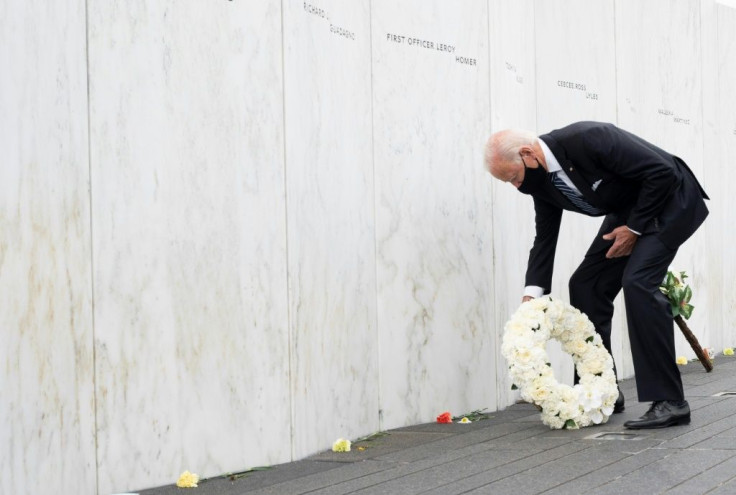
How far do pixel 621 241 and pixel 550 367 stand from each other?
0.78 metres

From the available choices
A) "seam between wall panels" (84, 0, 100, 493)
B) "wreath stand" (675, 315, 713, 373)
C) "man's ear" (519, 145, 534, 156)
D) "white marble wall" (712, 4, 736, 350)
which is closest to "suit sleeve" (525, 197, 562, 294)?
"man's ear" (519, 145, 534, 156)

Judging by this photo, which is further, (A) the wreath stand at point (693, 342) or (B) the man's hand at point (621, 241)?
(A) the wreath stand at point (693, 342)

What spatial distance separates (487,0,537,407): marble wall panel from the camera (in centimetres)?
693

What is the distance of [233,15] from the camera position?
16.2ft

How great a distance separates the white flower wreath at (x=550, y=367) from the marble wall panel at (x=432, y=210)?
0.65 metres

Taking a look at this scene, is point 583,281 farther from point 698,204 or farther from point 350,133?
point 350,133

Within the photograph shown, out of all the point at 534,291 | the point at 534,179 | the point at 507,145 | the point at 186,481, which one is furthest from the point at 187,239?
the point at 534,291

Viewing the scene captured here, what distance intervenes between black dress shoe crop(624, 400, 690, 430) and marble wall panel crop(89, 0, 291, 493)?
1816 millimetres

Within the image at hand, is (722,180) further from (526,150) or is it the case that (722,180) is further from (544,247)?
(526,150)

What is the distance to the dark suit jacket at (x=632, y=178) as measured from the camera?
18.1 ft

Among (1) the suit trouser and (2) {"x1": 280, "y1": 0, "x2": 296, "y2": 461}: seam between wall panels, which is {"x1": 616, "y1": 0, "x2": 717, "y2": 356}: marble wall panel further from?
(2) {"x1": 280, "y1": 0, "x2": 296, "y2": 461}: seam between wall panels

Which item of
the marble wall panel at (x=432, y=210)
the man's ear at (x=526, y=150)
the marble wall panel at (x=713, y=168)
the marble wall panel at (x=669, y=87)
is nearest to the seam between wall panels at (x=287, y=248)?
the marble wall panel at (x=432, y=210)

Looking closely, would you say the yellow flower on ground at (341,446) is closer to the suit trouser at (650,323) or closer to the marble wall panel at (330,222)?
the marble wall panel at (330,222)

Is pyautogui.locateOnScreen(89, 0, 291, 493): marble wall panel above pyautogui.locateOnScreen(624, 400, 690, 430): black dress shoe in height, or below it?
above
